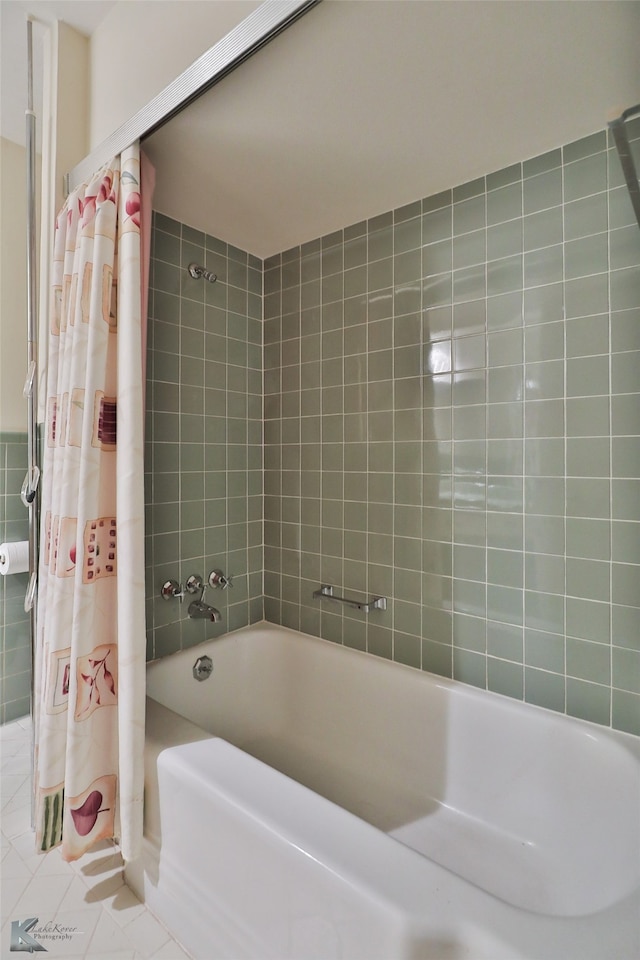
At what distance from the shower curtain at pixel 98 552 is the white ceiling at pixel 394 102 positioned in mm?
331

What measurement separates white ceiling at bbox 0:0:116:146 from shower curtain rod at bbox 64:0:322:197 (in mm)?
452

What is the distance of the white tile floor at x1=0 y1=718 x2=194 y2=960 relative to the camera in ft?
3.73

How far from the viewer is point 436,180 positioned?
5.18 feet

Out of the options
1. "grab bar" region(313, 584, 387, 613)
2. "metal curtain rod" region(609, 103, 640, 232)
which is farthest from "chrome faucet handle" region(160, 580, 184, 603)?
"metal curtain rod" region(609, 103, 640, 232)

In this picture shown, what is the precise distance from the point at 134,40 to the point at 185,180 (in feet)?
1.15

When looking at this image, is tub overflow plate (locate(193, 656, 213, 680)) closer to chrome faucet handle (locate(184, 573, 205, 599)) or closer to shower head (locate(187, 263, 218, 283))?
chrome faucet handle (locate(184, 573, 205, 599))

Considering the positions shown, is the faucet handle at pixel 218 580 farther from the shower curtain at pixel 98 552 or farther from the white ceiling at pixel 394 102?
the white ceiling at pixel 394 102

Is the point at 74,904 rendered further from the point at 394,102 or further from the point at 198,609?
the point at 394,102

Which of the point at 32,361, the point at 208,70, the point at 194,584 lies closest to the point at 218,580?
the point at 194,584

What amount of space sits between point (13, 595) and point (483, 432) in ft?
6.86

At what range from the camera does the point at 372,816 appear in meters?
1.53

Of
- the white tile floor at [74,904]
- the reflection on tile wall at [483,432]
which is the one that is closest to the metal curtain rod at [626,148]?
the reflection on tile wall at [483,432]

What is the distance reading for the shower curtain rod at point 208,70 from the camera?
0.92 meters

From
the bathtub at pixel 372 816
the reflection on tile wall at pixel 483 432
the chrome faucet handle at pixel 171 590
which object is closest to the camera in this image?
the bathtub at pixel 372 816
